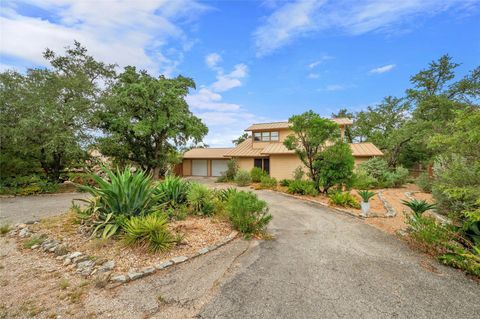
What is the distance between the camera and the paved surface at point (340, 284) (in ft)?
8.84

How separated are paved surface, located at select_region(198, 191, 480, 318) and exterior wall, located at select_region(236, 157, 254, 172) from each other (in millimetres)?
14646

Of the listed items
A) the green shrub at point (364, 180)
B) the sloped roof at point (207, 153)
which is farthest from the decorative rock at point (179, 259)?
the sloped roof at point (207, 153)

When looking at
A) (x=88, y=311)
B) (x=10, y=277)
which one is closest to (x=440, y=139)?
(x=88, y=311)

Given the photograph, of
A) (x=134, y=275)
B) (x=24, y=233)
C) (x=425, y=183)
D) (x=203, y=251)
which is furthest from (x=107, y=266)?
(x=425, y=183)

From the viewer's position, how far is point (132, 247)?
4.18 metres

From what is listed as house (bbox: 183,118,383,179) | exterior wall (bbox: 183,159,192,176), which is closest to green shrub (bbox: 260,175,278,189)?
house (bbox: 183,118,383,179)

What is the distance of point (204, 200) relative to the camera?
670 cm

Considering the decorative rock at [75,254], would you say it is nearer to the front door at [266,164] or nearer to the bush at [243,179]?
the bush at [243,179]

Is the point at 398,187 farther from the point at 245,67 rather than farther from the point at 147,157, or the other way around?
the point at 147,157

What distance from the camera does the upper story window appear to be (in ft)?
Answer: 66.5

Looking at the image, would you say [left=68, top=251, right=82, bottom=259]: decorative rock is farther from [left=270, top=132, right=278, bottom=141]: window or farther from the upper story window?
[left=270, top=132, right=278, bottom=141]: window

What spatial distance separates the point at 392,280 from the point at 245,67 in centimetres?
1146

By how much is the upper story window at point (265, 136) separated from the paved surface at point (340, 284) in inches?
610

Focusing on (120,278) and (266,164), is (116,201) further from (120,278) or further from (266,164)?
(266,164)
